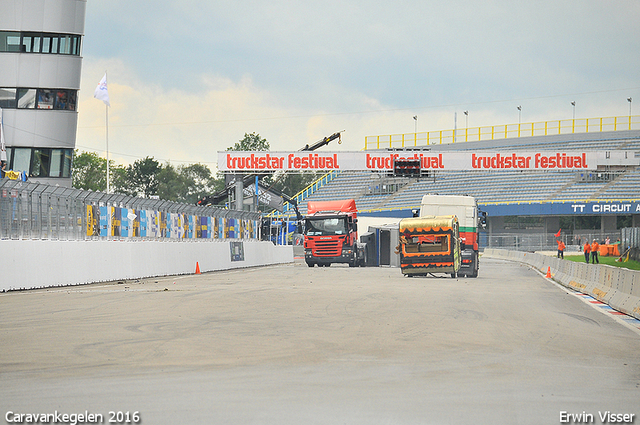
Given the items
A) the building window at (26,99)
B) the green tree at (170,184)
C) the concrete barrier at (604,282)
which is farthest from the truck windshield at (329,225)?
the green tree at (170,184)

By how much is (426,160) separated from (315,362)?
49195 millimetres

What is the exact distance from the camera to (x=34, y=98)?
159 feet

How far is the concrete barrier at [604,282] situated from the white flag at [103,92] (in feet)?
91.3

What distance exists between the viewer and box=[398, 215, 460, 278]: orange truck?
32.2 m

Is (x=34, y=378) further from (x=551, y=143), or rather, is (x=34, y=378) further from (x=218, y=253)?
(x=551, y=143)

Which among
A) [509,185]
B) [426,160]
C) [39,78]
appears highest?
[39,78]

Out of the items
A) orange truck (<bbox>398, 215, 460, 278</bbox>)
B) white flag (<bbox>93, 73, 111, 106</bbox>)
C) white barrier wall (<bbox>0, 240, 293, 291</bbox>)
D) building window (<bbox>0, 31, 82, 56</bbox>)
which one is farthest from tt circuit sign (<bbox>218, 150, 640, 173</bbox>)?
orange truck (<bbox>398, 215, 460, 278</bbox>)

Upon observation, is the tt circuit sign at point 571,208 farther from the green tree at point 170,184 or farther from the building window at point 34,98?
the green tree at point 170,184

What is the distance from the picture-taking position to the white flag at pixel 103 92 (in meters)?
49.3

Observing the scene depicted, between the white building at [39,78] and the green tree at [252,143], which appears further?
the green tree at [252,143]

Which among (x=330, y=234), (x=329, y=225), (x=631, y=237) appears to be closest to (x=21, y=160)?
(x=329, y=225)

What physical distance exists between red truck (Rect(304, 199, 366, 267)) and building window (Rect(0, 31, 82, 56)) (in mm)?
17502

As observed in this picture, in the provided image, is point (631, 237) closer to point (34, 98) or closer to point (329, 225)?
point (329, 225)

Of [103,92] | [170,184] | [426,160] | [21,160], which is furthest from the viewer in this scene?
[170,184]
